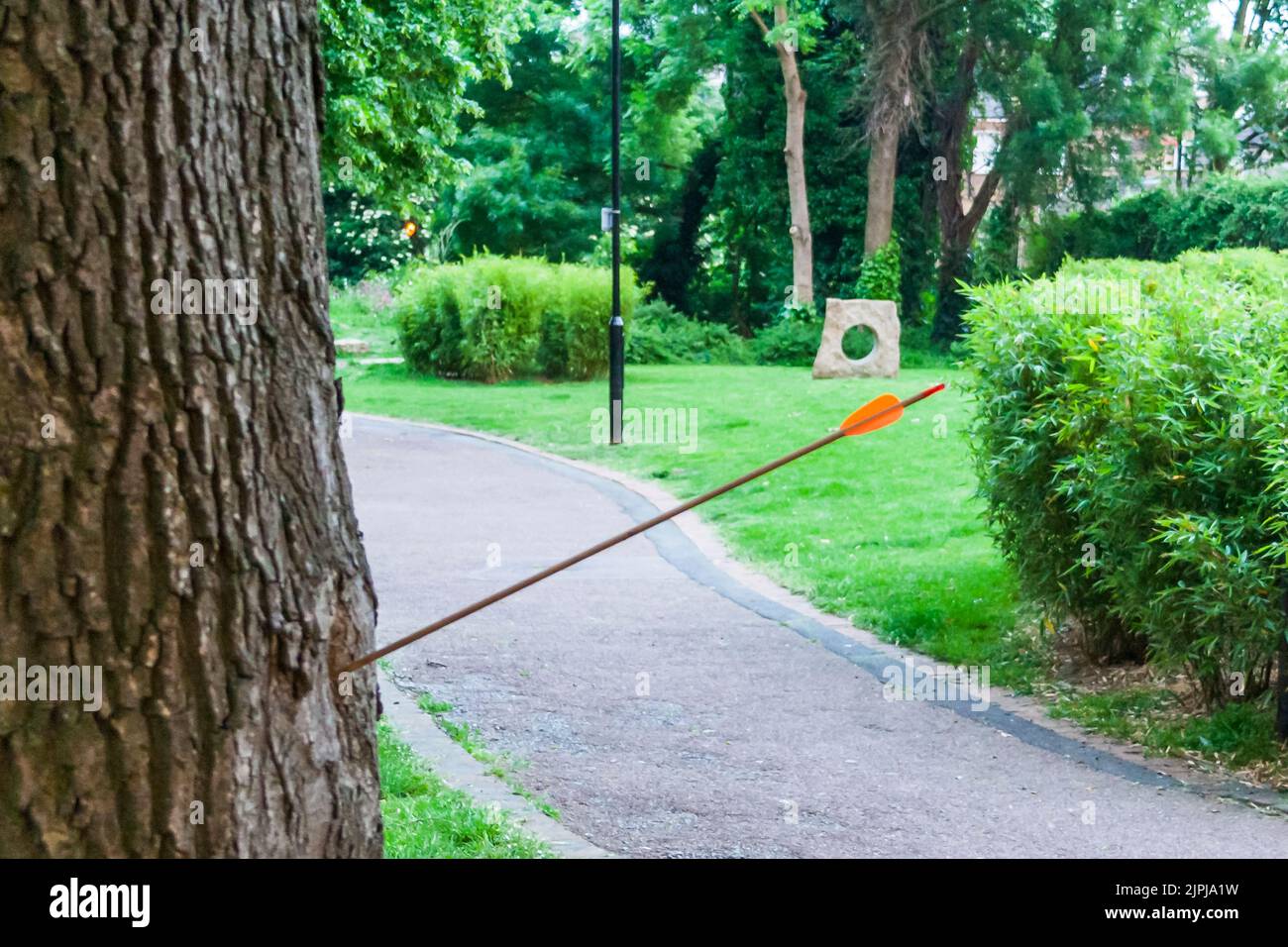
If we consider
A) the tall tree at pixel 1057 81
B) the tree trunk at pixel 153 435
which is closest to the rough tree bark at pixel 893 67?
the tall tree at pixel 1057 81

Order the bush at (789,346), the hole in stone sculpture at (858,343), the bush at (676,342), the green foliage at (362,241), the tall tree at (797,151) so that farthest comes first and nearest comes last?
1. the green foliage at (362,241)
2. the tall tree at (797,151)
3. the bush at (789,346)
4. the hole in stone sculpture at (858,343)
5. the bush at (676,342)

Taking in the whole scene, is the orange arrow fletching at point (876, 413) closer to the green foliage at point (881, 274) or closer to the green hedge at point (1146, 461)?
the green hedge at point (1146, 461)

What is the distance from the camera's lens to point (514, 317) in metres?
27.7

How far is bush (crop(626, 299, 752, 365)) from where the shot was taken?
33219mm

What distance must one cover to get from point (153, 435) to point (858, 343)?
31566 millimetres

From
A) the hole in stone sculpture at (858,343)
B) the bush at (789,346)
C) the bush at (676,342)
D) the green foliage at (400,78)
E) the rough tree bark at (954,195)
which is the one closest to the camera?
the green foliage at (400,78)

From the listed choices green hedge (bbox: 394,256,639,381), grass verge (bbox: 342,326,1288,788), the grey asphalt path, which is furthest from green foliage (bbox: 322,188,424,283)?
the grey asphalt path

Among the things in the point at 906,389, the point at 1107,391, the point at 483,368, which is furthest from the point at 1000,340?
the point at 483,368

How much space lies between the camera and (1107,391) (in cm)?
770

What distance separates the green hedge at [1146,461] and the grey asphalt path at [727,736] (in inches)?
32.1

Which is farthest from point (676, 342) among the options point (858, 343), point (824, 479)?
point (824, 479)

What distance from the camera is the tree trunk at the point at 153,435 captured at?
9.27ft
